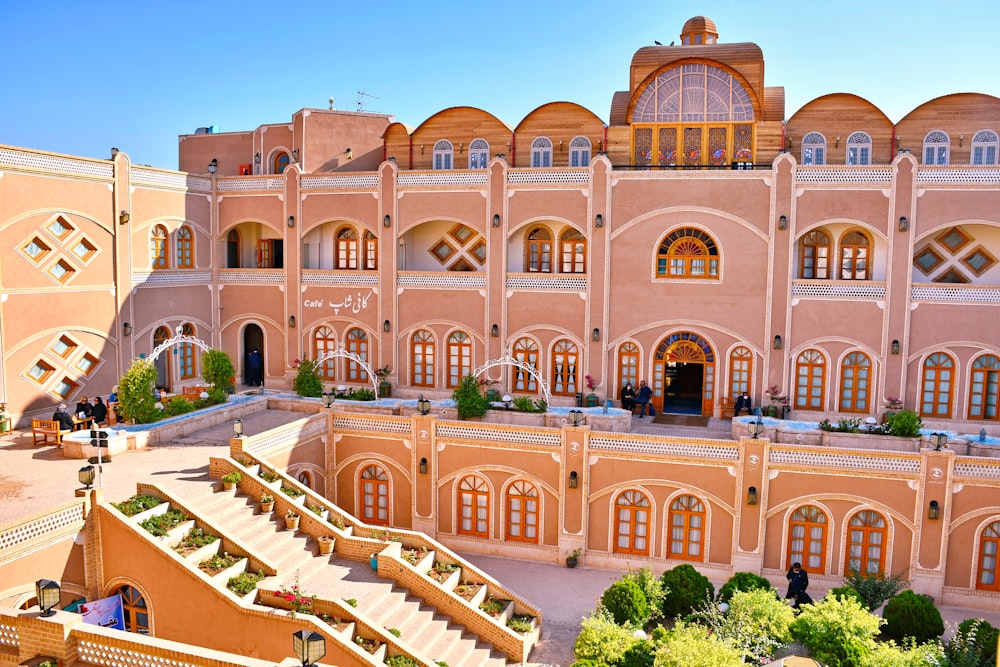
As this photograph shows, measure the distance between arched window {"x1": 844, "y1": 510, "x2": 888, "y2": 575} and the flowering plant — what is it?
4713 millimetres

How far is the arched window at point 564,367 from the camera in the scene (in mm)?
21375

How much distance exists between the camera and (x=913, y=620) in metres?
13.1

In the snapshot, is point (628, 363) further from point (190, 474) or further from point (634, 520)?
point (190, 474)

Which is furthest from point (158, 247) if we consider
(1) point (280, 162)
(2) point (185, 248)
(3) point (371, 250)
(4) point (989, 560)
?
(4) point (989, 560)

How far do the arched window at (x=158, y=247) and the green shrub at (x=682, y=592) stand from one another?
15853 millimetres

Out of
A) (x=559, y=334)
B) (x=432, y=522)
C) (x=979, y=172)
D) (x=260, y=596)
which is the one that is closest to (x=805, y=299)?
(x=979, y=172)

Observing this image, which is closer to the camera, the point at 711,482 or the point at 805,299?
the point at 711,482

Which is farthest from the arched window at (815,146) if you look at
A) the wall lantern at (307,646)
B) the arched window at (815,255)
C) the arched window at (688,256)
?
the wall lantern at (307,646)

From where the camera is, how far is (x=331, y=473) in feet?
59.6

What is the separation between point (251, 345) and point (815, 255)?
16.7 metres

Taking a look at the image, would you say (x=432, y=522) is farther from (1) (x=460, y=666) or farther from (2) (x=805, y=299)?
(2) (x=805, y=299)

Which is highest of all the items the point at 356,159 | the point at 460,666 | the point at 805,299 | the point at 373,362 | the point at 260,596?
the point at 356,159

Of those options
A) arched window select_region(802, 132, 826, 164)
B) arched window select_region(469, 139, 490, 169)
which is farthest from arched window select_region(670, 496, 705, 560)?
arched window select_region(469, 139, 490, 169)

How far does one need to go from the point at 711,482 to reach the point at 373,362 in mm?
10683
